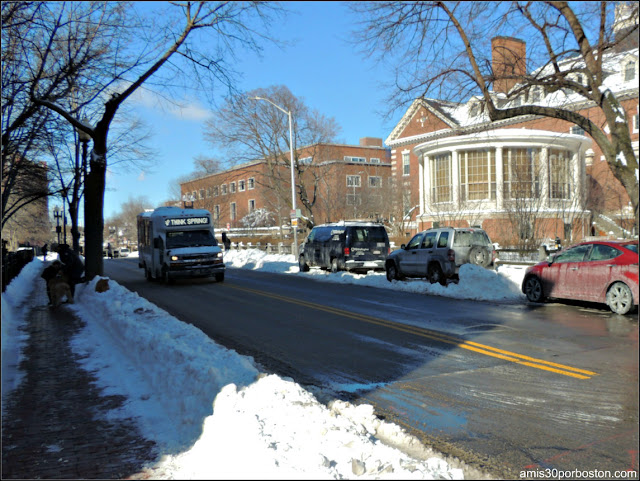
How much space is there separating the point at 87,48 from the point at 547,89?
13741mm

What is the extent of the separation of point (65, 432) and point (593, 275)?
10323 mm

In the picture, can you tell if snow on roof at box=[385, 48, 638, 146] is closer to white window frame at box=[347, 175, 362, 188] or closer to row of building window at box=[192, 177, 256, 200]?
white window frame at box=[347, 175, 362, 188]

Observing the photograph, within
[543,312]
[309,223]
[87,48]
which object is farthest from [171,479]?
[309,223]

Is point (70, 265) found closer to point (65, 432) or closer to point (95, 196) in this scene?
point (95, 196)

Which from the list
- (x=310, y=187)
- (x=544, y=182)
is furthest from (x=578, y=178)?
(x=310, y=187)

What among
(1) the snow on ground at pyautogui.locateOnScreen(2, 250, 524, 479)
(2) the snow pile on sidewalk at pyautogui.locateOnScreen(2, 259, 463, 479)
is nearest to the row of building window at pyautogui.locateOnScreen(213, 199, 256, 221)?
(1) the snow on ground at pyautogui.locateOnScreen(2, 250, 524, 479)

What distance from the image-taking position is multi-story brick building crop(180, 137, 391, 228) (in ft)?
138

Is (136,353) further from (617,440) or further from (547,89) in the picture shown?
(547,89)

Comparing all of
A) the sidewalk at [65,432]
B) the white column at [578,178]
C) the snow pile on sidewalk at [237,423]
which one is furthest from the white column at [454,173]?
the sidewalk at [65,432]

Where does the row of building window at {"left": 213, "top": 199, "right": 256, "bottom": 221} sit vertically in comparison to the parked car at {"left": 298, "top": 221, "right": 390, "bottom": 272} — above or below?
above

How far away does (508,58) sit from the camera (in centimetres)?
1467

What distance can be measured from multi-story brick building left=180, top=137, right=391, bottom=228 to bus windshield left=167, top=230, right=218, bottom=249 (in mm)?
14748

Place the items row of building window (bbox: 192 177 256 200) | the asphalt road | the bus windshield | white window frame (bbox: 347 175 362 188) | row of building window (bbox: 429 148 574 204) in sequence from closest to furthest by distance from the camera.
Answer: the asphalt road, the bus windshield, row of building window (bbox: 429 148 574 204), white window frame (bbox: 347 175 362 188), row of building window (bbox: 192 177 256 200)

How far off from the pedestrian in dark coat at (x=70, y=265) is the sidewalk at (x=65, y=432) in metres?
7.99
